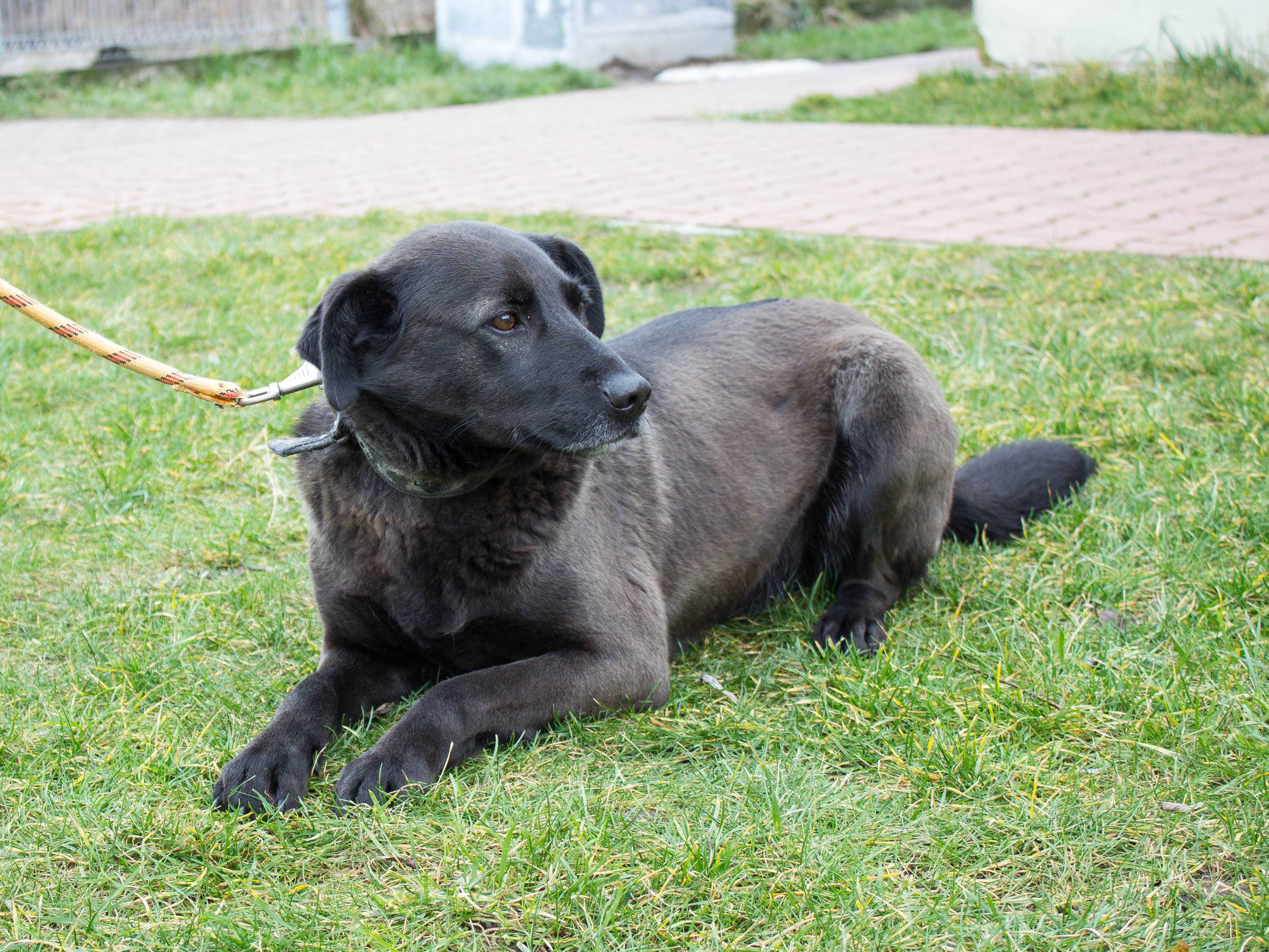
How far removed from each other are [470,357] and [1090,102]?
370 inches

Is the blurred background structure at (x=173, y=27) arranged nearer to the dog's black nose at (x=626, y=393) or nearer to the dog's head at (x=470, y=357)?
the dog's head at (x=470, y=357)

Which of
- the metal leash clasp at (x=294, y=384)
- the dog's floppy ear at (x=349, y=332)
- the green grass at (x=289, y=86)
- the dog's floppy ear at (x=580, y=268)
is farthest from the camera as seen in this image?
the green grass at (x=289, y=86)

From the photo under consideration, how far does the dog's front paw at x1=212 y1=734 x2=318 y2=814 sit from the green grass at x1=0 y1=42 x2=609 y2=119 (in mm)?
11236

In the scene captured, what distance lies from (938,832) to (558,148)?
27.3 ft

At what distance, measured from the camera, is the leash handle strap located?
2869 mm

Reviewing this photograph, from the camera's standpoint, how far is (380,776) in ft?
7.88

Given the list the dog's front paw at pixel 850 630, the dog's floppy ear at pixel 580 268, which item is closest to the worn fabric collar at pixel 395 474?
the dog's floppy ear at pixel 580 268

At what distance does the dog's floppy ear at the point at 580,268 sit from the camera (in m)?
3.02

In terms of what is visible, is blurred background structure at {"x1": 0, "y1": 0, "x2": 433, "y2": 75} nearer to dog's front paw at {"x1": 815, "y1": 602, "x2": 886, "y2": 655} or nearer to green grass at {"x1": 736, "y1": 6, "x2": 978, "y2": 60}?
green grass at {"x1": 736, "y1": 6, "x2": 978, "y2": 60}

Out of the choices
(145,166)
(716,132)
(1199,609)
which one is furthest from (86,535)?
(716,132)

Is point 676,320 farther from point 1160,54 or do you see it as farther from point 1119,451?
point 1160,54

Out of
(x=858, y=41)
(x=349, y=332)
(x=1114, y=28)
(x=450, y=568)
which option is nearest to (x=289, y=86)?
(x=1114, y=28)

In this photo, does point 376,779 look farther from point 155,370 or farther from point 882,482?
point 882,482

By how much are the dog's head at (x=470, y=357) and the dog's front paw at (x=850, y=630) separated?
3.02ft
